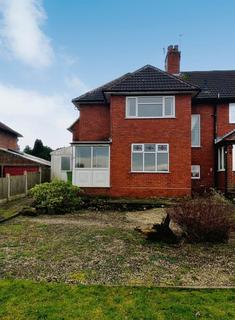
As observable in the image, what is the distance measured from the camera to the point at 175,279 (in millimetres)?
5945

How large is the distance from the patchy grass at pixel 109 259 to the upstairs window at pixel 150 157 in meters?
7.96

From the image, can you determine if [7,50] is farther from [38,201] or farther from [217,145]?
[217,145]

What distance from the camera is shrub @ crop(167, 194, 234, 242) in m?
8.41

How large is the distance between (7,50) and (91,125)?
7182 mm

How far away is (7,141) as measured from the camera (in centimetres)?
3878

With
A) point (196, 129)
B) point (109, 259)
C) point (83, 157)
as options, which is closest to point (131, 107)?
point (83, 157)

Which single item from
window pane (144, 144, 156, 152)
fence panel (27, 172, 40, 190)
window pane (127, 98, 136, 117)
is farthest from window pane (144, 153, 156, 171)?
fence panel (27, 172, 40, 190)

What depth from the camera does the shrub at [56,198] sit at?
1527 cm

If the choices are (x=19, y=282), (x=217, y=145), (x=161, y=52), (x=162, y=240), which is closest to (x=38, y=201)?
(x=162, y=240)

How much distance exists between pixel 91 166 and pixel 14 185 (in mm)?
5666

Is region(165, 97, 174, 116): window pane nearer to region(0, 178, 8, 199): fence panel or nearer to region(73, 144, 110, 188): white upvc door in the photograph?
region(73, 144, 110, 188): white upvc door

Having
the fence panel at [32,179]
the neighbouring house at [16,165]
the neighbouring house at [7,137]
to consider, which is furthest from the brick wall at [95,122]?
the neighbouring house at [7,137]

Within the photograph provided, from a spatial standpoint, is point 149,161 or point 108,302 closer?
point 108,302

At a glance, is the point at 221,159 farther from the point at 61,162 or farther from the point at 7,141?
the point at 7,141
